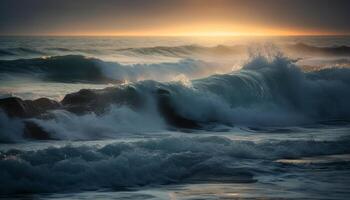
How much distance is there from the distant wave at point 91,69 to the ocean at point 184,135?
34 cm

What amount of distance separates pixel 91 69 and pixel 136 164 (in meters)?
25.2

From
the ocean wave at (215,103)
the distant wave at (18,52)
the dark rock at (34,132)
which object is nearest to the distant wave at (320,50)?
the distant wave at (18,52)

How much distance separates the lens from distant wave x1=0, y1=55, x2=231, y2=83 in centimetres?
3269

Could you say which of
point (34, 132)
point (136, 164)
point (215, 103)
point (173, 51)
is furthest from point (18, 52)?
point (136, 164)

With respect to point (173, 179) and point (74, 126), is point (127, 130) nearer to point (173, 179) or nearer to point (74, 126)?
point (74, 126)

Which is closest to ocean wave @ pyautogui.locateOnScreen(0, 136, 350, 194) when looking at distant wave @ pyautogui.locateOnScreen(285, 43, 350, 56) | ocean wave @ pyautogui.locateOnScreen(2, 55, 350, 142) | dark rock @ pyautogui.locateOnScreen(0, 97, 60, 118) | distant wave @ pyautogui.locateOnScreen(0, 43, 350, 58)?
ocean wave @ pyautogui.locateOnScreen(2, 55, 350, 142)

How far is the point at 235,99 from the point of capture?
2141cm

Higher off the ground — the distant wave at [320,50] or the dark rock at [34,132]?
the distant wave at [320,50]

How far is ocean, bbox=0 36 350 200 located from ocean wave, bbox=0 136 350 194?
0.06 ft

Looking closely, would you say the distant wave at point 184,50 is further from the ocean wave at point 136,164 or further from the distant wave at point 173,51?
the ocean wave at point 136,164

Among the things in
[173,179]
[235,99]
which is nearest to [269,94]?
[235,99]

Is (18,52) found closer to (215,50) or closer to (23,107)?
(215,50)

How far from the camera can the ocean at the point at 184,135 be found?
10.1m

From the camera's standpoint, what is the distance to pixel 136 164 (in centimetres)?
1093
